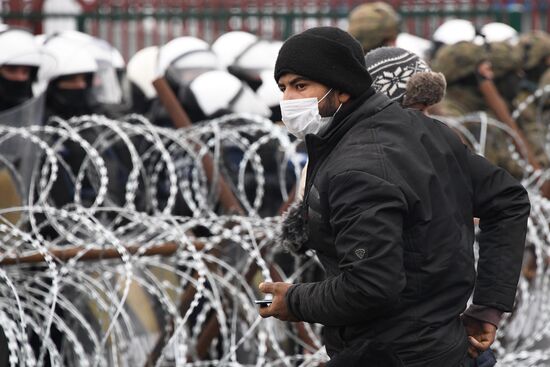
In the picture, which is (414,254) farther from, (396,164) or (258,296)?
(258,296)

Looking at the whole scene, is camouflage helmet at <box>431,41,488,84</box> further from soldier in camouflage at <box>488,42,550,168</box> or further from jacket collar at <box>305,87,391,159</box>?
jacket collar at <box>305,87,391,159</box>

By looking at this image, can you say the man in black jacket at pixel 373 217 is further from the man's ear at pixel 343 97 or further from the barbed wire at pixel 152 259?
the barbed wire at pixel 152 259

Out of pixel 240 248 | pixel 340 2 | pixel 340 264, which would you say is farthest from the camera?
pixel 340 2

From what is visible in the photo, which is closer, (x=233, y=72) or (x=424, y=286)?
(x=424, y=286)

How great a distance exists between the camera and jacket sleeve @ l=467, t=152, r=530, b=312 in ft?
10.5

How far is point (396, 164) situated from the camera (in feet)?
9.35

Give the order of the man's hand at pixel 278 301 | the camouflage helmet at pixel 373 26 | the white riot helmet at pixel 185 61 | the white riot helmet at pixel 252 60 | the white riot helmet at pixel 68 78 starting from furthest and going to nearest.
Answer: the white riot helmet at pixel 252 60 < the white riot helmet at pixel 185 61 < the camouflage helmet at pixel 373 26 < the white riot helmet at pixel 68 78 < the man's hand at pixel 278 301

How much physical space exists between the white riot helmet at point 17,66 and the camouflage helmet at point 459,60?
2592 mm

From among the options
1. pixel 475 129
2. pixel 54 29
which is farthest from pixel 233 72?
pixel 54 29

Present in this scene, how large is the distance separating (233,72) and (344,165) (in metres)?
4.89

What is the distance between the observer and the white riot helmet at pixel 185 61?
709 cm

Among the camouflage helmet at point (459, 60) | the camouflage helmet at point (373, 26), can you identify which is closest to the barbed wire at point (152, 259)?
the camouflage helmet at point (373, 26)

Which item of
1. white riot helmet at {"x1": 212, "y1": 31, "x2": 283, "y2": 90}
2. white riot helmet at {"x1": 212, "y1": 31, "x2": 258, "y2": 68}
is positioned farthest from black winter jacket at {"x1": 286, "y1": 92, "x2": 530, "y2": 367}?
white riot helmet at {"x1": 212, "y1": 31, "x2": 258, "y2": 68}

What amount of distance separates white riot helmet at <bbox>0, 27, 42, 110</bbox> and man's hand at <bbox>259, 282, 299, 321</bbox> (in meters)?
3.42
